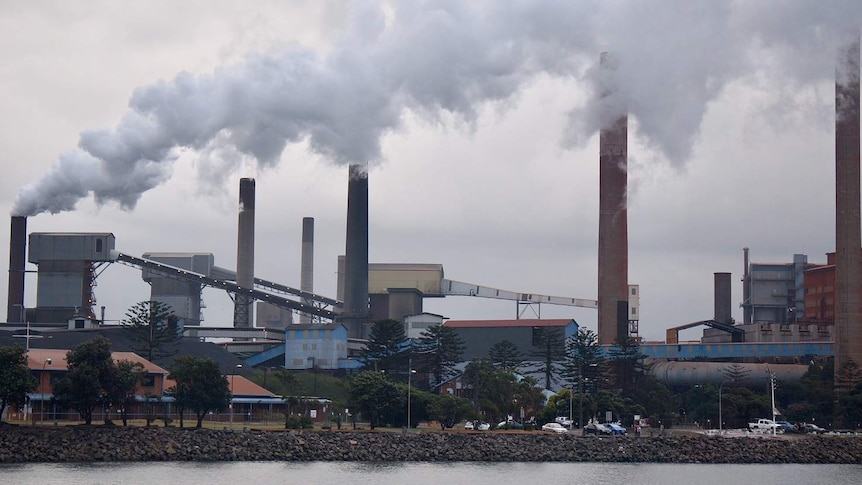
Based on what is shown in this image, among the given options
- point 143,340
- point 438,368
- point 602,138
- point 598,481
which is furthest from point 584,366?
point 598,481

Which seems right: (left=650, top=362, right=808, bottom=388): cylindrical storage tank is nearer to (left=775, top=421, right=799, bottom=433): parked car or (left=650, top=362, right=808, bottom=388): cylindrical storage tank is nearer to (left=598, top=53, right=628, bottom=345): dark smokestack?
(left=598, top=53, right=628, bottom=345): dark smokestack

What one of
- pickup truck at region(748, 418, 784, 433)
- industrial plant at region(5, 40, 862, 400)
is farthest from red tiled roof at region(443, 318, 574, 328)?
pickup truck at region(748, 418, 784, 433)

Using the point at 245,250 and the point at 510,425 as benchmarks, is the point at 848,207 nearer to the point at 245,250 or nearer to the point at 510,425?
the point at 510,425

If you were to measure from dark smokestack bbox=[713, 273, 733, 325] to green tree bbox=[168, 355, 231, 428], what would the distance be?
95.9 m

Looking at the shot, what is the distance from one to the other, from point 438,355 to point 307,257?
2872 inches

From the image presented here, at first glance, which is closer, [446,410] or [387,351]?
[446,410]

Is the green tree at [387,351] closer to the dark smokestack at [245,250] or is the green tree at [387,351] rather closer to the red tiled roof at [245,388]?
the red tiled roof at [245,388]

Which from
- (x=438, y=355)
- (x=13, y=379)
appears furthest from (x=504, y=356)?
(x=13, y=379)

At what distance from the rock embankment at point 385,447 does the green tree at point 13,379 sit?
3017mm

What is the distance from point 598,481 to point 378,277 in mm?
104211

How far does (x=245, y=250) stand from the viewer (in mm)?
168625

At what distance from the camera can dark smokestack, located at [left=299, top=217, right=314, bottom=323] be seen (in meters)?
196

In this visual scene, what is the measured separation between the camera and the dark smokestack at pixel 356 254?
142000 mm

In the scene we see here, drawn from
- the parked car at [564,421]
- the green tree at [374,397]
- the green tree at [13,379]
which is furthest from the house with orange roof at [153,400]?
the parked car at [564,421]
